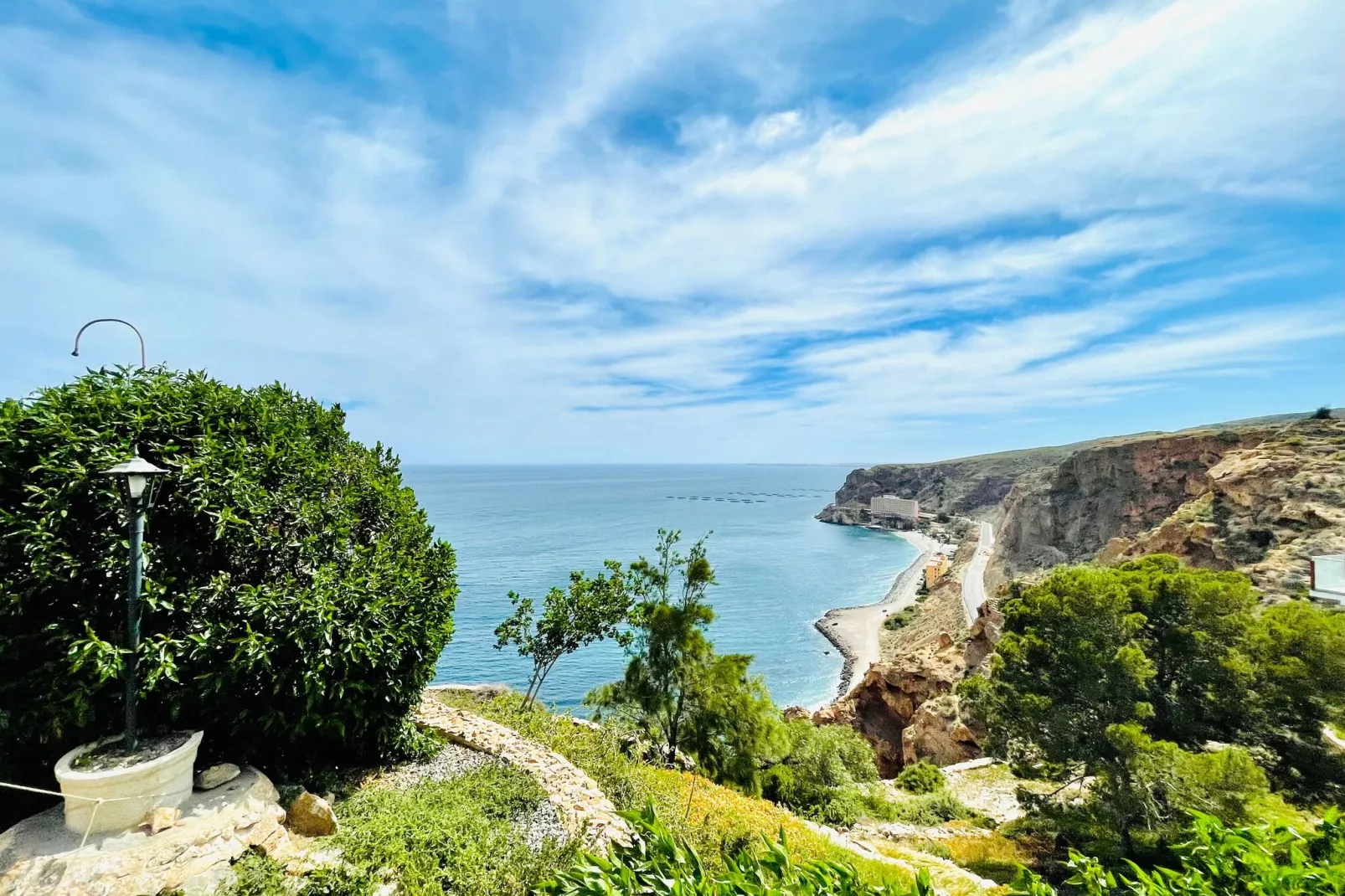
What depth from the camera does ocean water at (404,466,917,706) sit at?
34.2m

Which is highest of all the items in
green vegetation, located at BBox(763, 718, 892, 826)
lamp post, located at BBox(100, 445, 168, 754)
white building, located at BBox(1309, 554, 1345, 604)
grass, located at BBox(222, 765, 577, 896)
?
lamp post, located at BBox(100, 445, 168, 754)

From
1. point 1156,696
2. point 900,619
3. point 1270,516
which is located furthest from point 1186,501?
point 1156,696

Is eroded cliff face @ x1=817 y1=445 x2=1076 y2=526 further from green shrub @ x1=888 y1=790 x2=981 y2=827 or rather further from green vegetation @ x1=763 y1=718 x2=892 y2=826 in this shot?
green vegetation @ x1=763 y1=718 x2=892 y2=826

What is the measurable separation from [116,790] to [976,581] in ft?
200

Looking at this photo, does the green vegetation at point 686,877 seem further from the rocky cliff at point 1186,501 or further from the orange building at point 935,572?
the orange building at point 935,572

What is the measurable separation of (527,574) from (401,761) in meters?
43.9

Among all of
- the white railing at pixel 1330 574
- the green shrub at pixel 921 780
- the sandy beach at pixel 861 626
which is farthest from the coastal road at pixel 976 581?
the white railing at pixel 1330 574

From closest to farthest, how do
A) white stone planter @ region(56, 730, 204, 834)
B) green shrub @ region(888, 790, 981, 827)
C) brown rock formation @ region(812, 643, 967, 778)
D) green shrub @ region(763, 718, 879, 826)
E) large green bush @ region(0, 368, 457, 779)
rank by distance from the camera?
white stone planter @ region(56, 730, 204, 834), large green bush @ region(0, 368, 457, 779), green shrub @ region(763, 718, 879, 826), green shrub @ region(888, 790, 981, 827), brown rock formation @ region(812, 643, 967, 778)

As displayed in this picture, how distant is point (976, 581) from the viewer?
2133 inches

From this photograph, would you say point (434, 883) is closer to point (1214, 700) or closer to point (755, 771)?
point (755, 771)

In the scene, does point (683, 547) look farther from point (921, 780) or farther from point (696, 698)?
point (696, 698)

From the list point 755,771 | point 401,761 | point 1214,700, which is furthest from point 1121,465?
point 401,761

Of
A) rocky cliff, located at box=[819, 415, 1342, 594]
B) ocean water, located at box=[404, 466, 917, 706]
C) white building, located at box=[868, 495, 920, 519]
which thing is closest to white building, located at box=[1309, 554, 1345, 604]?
rocky cliff, located at box=[819, 415, 1342, 594]

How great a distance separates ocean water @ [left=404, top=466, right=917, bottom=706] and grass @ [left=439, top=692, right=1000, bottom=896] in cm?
1796
